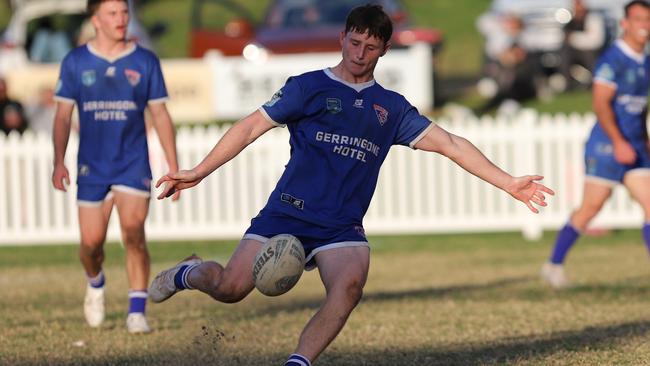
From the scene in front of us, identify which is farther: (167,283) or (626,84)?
(626,84)

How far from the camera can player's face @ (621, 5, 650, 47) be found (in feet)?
38.5

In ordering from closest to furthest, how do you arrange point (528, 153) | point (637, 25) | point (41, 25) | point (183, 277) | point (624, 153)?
1. point (183, 277)
2. point (624, 153)
3. point (637, 25)
4. point (528, 153)
5. point (41, 25)

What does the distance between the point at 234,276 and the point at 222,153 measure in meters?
0.70

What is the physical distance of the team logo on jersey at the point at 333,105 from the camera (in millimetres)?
7285

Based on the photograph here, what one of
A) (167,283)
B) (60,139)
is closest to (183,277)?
(167,283)

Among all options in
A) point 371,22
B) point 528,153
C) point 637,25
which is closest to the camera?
point 371,22

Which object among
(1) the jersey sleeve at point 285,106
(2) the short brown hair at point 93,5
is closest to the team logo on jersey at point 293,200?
(1) the jersey sleeve at point 285,106

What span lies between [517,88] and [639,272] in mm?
13400

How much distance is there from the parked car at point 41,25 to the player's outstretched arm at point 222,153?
756 inches

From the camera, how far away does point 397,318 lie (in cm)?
1066

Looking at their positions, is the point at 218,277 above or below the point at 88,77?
below

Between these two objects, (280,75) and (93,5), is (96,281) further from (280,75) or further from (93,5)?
(280,75)

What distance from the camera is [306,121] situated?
7.34 meters

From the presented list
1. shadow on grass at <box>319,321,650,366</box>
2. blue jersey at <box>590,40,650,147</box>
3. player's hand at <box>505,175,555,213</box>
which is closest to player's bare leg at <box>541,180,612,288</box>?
blue jersey at <box>590,40,650,147</box>
